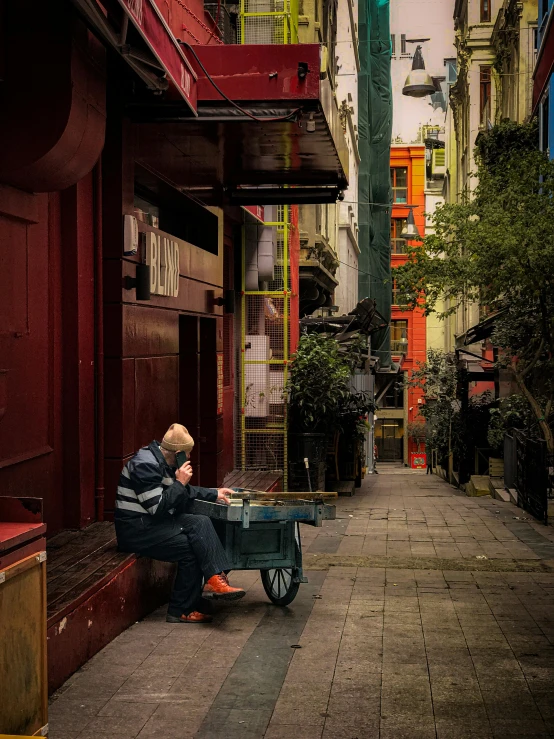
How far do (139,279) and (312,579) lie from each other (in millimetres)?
3419

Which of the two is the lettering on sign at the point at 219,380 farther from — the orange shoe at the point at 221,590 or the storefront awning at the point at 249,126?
the orange shoe at the point at 221,590

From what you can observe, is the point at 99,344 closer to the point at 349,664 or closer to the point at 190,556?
the point at 190,556

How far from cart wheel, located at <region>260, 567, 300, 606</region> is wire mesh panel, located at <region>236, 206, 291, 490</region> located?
852cm

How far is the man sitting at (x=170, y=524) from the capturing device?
24.9 ft

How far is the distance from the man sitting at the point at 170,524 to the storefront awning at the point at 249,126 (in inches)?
143

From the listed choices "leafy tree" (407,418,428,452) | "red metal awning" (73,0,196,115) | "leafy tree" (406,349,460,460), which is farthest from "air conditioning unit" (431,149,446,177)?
"red metal awning" (73,0,196,115)

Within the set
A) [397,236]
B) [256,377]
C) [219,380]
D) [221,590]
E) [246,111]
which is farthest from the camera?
[397,236]

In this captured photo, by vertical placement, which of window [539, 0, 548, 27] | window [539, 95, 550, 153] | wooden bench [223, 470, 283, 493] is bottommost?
wooden bench [223, 470, 283, 493]

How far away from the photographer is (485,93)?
3706 cm

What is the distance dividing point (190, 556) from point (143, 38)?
3853mm

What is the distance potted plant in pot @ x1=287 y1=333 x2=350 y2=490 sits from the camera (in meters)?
17.3

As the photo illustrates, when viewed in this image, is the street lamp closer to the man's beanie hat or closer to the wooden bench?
the wooden bench

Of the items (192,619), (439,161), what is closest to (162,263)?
(192,619)

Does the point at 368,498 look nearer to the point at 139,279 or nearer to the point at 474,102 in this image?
the point at 139,279
